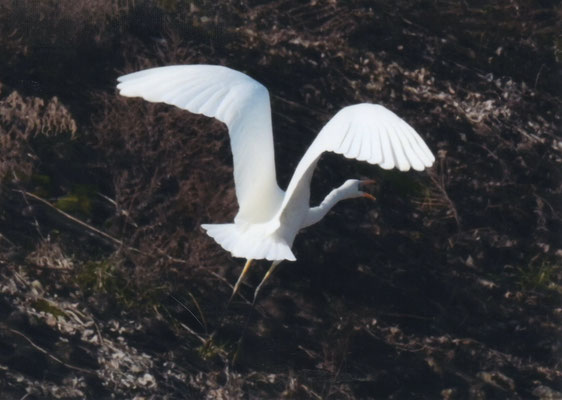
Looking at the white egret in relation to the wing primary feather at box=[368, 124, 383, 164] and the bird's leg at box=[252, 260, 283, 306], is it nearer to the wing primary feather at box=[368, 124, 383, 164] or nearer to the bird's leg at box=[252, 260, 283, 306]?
the wing primary feather at box=[368, 124, 383, 164]

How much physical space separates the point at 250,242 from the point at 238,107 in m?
0.48

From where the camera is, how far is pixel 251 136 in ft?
11.8

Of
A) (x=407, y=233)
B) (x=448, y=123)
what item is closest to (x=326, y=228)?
(x=407, y=233)

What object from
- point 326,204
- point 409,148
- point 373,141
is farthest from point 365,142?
point 326,204

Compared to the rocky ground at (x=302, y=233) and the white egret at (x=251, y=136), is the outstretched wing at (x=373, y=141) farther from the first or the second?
the rocky ground at (x=302, y=233)

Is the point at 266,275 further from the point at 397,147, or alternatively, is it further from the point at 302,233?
the point at 397,147

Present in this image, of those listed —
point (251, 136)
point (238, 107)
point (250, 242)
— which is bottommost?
point (250, 242)

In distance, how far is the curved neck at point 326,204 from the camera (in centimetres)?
382

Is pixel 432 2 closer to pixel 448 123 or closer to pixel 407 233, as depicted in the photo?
pixel 448 123

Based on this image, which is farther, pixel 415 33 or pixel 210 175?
pixel 415 33

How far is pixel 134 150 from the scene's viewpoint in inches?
171

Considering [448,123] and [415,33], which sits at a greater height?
[415,33]

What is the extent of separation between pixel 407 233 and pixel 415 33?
3.19 ft

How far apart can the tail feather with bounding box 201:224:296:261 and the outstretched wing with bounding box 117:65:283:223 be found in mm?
65
